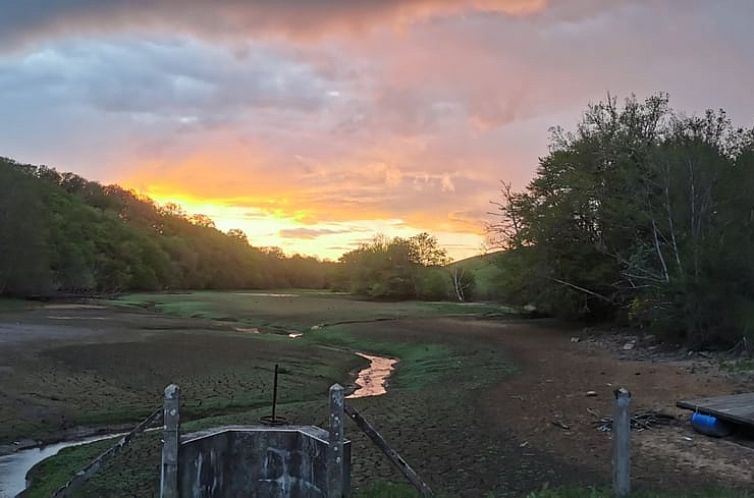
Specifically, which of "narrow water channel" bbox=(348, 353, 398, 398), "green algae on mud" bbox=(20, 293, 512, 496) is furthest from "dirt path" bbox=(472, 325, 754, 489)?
"narrow water channel" bbox=(348, 353, 398, 398)

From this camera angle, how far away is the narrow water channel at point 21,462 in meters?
10.8

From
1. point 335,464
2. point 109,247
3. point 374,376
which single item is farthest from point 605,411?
point 109,247

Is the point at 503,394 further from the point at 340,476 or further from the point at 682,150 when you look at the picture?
the point at 682,150

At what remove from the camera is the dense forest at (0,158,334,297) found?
6425 centimetres

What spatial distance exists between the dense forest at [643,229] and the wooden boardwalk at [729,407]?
12.5 meters

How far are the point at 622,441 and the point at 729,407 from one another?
549 cm

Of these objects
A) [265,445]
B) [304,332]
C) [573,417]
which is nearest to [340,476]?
[265,445]

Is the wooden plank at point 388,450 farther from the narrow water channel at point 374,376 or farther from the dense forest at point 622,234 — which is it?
the dense forest at point 622,234

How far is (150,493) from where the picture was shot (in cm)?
955

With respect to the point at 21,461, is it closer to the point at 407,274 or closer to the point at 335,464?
the point at 335,464

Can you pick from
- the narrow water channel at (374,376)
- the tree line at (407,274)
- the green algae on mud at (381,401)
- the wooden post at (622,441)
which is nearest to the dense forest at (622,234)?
the green algae on mud at (381,401)

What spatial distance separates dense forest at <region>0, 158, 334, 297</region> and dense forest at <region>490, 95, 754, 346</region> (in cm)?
4608

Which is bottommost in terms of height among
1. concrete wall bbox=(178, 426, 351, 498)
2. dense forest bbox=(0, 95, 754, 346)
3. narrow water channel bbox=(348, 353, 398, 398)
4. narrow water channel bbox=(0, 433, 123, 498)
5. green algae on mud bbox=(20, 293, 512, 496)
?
narrow water channel bbox=(0, 433, 123, 498)

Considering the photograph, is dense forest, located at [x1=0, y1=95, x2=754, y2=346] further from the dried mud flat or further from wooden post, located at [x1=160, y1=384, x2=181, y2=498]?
wooden post, located at [x1=160, y1=384, x2=181, y2=498]
